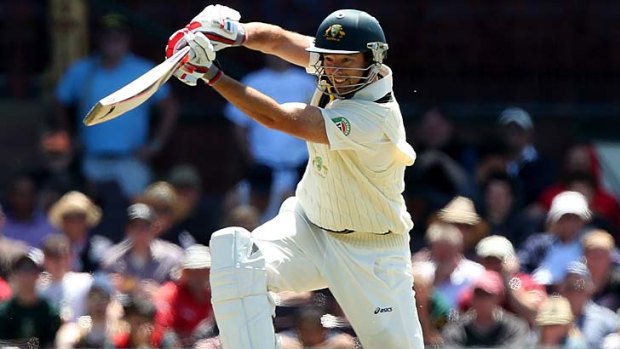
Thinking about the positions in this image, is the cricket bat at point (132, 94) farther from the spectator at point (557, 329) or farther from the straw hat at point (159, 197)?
the straw hat at point (159, 197)

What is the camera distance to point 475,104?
13.2m

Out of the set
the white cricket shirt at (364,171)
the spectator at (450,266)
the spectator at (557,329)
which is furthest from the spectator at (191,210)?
the white cricket shirt at (364,171)

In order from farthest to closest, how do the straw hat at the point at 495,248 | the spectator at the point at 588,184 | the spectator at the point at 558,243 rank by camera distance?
the spectator at the point at 588,184
the spectator at the point at 558,243
the straw hat at the point at 495,248

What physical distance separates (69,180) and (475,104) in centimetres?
353

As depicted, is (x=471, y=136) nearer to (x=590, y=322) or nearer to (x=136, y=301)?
(x=590, y=322)

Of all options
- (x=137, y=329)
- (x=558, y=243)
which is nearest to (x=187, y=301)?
(x=137, y=329)

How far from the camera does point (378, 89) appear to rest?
23.2 ft

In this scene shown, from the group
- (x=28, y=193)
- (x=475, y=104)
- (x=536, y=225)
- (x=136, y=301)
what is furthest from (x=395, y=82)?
(x=136, y=301)

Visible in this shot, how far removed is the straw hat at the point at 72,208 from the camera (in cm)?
1088

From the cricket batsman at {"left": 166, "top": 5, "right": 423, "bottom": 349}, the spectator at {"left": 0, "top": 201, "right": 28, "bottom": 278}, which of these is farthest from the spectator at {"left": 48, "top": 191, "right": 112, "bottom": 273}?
the cricket batsman at {"left": 166, "top": 5, "right": 423, "bottom": 349}

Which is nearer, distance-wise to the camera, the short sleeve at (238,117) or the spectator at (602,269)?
the spectator at (602,269)

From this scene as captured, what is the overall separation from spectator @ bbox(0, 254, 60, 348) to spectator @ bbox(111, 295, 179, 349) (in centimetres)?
40

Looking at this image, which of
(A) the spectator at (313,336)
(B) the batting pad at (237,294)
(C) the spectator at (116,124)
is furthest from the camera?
(C) the spectator at (116,124)

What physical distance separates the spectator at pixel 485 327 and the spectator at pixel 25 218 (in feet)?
10.2
